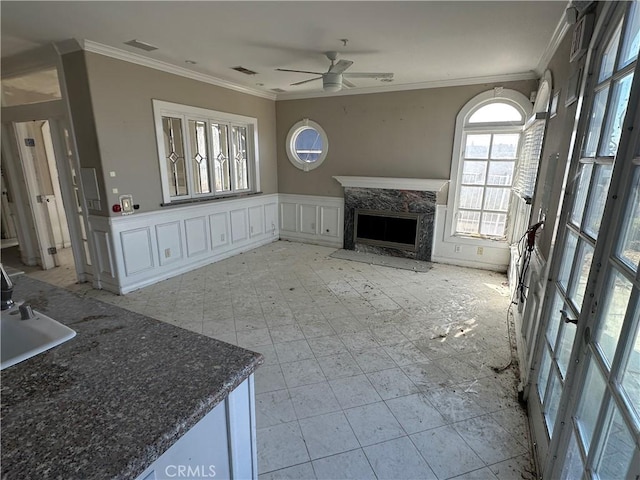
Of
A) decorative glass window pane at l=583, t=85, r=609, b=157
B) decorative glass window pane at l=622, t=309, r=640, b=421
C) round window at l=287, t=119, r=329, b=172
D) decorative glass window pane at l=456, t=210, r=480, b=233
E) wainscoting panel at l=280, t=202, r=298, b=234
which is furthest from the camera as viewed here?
wainscoting panel at l=280, t=202, r=298, b=234

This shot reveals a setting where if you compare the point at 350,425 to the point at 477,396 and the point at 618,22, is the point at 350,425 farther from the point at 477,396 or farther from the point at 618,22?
the point at 618,22

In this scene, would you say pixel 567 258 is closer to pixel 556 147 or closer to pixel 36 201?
pixel 556 147

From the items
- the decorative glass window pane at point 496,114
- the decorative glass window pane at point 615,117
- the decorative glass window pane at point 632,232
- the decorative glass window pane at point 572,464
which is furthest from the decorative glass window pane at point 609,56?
the decorative glass window pane at point 496,114

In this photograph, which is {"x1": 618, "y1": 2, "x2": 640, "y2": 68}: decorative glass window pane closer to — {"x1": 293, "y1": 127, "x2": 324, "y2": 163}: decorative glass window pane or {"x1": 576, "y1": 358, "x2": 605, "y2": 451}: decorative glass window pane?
{"x1": 576, "y1": 358, "x2": 605, "y2": 451}: decorative glass window pane

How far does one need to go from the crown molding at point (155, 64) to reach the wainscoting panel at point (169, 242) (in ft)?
6.15

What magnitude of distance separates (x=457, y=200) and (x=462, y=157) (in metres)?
0.62

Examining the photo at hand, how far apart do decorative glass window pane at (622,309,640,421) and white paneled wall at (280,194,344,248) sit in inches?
191

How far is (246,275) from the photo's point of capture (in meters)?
4.48

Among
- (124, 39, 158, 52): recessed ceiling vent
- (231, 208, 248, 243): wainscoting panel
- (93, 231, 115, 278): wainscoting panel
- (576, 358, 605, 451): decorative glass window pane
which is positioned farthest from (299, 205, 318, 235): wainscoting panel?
(576, 358, 605, 451): decorative glass window pane

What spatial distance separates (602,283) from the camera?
3.76 feet

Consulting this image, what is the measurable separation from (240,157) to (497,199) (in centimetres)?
401

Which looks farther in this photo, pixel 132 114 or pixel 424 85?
pixel 424 85

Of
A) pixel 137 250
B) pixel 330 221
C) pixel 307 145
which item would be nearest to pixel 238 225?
pixel 330 221

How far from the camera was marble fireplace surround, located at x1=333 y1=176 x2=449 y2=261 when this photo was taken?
4965mm
